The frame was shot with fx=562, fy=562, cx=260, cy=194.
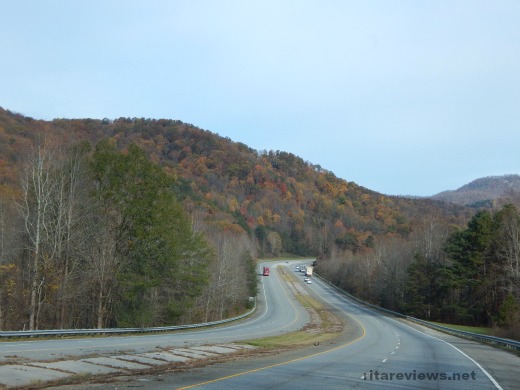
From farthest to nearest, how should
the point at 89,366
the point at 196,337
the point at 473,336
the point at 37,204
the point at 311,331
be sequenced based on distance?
the point at 311,331, the point at 473,336, the point at 37,204, the point at 196,337, the point at 89,366

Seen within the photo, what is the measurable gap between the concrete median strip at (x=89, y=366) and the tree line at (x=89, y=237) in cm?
1659

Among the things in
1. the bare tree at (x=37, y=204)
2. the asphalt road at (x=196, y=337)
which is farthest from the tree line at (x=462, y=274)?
the bare tree at (x=37, y=204)

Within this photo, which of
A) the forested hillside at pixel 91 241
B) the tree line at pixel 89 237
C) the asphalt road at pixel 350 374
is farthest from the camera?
the tree line at pixel 89 237

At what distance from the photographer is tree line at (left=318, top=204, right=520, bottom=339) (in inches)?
2315

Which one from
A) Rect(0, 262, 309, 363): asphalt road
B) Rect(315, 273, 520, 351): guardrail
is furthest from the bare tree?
Rect(315, 273, 520, 351): guardrail

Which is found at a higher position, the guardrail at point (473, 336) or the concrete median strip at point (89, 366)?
the concrete median strip at point (89, 366)

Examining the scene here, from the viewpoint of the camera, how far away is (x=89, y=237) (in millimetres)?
41906

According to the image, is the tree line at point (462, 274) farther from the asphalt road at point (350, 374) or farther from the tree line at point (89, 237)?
the tree line at point (89, 237)

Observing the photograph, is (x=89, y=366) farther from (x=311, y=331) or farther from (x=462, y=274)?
(x=462, y=274)

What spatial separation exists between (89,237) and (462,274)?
150ft

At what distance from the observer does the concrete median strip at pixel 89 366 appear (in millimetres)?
13578

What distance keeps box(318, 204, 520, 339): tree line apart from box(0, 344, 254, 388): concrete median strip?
34254mm

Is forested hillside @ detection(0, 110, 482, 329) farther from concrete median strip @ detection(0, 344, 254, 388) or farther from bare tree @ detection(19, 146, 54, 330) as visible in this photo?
concrete median strip @ detection(0, 344, 254, 388)

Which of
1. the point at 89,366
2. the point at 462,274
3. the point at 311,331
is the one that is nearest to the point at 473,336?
the point at 311,331
